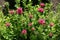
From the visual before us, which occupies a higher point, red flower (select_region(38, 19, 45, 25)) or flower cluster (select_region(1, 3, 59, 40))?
red flower (select_region(38, 19, 45, 25))

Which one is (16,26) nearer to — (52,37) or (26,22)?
(26,22)

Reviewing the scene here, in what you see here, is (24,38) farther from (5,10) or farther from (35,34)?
(5,10)

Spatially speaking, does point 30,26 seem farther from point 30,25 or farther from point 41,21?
point 41,21

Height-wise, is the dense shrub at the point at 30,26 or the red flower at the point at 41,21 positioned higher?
the red flower at the point at 41,21

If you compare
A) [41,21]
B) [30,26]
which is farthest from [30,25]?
[41,21]

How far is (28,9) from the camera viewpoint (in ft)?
10.9

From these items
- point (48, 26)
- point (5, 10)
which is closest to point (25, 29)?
→ point (48, 26)

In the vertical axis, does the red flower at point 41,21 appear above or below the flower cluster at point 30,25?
above

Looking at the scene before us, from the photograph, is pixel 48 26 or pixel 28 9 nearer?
pixel 48 26

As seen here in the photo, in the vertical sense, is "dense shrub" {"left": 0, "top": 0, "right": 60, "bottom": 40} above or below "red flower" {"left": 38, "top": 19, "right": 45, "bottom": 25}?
below

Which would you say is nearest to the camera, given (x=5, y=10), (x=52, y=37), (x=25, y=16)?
(x=52, y=37)

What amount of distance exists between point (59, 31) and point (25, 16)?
0.47 metres

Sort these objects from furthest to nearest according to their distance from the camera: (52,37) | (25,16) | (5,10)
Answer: (5,10), (25,16), (52,37)

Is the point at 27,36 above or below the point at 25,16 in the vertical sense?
below
